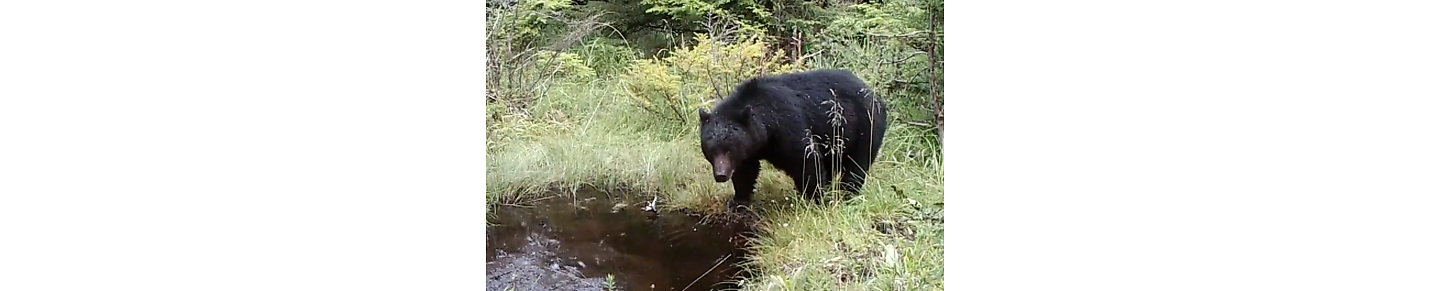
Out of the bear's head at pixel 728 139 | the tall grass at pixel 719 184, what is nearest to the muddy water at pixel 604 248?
the tall grass at pixel 719 184

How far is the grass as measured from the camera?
116 inches

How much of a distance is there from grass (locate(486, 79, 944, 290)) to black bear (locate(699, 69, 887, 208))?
3cm

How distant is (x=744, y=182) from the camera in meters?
3.09

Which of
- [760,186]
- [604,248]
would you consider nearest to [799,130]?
[760,186]

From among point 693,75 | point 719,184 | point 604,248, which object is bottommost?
point 604,248

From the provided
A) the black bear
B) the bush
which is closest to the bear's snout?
the black bear

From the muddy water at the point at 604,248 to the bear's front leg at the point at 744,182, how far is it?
6 cm

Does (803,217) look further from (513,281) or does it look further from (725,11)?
(513,281)

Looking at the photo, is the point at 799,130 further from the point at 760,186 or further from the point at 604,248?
the point at 604,248

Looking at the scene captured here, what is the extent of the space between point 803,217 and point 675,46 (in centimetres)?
53

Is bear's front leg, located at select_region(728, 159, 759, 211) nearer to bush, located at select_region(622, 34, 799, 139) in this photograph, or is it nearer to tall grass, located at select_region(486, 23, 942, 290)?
tall grass, located at select_region(486, 23, 942, 290)

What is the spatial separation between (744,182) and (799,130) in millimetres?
192

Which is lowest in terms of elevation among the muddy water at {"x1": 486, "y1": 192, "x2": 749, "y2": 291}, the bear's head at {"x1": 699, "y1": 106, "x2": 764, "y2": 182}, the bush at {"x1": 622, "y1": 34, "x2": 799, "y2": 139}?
the muddy water at {"x1": 486, "y1": 192, "x2": 749, "y2": 291}

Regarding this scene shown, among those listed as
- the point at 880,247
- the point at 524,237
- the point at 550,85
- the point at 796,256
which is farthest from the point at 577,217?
the point at 880,247
